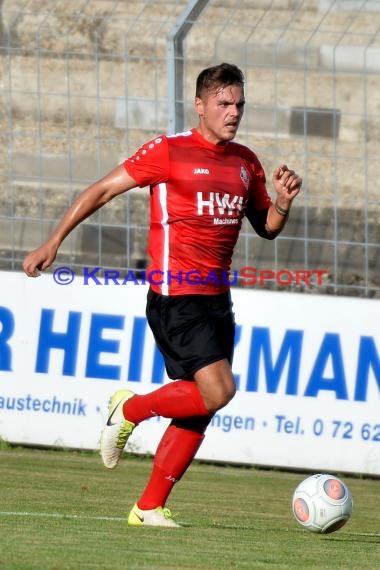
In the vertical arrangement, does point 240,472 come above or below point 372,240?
below

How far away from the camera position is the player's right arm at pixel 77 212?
6.75 m

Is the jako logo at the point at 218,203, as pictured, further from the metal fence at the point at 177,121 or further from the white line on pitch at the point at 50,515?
the metal fence at the point at 177,121

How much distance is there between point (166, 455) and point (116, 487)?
2121mm

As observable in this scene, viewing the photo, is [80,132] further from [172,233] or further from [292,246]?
[172,233]

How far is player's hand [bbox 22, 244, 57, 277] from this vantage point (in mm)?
6723

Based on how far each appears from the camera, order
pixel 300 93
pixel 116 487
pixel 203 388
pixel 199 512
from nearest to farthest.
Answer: pixel 203 388 < pixel 199 512 < pixel 116 487 < pixel 300 93

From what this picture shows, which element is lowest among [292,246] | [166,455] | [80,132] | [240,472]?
[240,472]

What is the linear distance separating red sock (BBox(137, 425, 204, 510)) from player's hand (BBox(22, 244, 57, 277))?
1.10m

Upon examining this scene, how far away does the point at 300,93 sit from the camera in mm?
12148

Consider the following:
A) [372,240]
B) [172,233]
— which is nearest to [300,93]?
[372,240]

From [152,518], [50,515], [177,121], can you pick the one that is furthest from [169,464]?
[177,121]

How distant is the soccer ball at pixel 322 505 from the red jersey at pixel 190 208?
1049 mm

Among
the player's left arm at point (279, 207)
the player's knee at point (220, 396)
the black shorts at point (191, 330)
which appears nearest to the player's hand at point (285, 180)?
the player's left arm at point (279, 207)

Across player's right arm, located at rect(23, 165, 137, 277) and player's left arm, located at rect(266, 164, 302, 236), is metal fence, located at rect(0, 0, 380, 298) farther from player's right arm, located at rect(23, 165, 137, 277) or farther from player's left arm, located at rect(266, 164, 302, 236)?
player's right arm, located at rect(23, 165, 137, 277)
